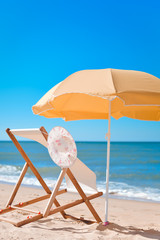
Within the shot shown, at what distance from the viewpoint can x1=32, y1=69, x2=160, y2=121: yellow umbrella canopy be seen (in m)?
2.74

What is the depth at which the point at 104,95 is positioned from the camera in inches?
107

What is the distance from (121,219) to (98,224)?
3.74 feet

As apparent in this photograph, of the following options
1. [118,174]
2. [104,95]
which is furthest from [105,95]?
[118,174]

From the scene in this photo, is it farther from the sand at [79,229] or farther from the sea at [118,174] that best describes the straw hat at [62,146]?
the sea at [118,174]

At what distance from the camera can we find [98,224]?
3.35 metres

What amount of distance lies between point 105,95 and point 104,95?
11 millimetres

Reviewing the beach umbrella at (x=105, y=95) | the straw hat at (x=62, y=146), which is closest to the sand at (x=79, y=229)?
the beach umbrella at (x=105, y=95)

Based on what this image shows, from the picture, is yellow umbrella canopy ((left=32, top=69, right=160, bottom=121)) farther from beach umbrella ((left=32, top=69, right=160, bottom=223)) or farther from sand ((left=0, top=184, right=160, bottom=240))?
sand ((left=0, top=184, right=160, bottom=240))

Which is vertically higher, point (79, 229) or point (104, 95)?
point (104, 95)

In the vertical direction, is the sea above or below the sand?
above

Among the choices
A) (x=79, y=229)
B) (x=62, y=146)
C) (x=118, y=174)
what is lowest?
(x=79, y=229)

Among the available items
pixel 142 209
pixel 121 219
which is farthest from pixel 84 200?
pixel 142 209

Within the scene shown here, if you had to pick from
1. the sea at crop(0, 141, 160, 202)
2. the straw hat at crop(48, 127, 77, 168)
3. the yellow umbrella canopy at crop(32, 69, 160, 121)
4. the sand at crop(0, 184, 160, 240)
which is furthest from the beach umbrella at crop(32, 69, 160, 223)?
the sea at crop(0, 141, 160, 202)

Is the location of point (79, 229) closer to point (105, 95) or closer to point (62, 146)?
point (62, 146)
